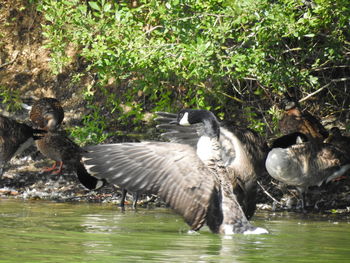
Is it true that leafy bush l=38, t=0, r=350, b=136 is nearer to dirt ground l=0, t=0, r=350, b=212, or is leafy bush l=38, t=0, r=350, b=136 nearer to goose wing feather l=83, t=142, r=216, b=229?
dirt ground l=0, t=0, r=350, b=212

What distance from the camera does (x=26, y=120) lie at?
14.3 m

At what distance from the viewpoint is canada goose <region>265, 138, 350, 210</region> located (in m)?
10.6

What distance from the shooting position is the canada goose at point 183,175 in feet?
22.3

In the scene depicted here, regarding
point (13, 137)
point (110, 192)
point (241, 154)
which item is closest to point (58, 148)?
point (13, 137)

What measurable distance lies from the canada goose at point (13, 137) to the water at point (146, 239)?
8.35ft

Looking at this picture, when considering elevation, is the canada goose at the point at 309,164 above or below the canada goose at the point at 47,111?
below

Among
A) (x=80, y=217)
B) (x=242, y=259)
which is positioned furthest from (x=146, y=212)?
(x=242, y=259)

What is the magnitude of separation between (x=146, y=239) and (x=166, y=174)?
60 cm

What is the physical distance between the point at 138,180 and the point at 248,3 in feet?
7.75

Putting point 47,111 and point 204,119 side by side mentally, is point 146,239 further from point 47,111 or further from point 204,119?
point 47,111

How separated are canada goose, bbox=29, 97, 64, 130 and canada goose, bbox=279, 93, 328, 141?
3.71m

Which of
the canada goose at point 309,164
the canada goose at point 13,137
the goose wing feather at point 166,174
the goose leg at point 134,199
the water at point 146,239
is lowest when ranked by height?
the water at point 146,239

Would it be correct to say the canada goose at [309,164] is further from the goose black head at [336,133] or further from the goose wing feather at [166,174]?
the goose wing feather at [166,174]

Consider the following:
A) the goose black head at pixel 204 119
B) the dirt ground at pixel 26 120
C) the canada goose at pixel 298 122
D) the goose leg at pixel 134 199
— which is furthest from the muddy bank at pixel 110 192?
the goose black head at pixel 204 119
